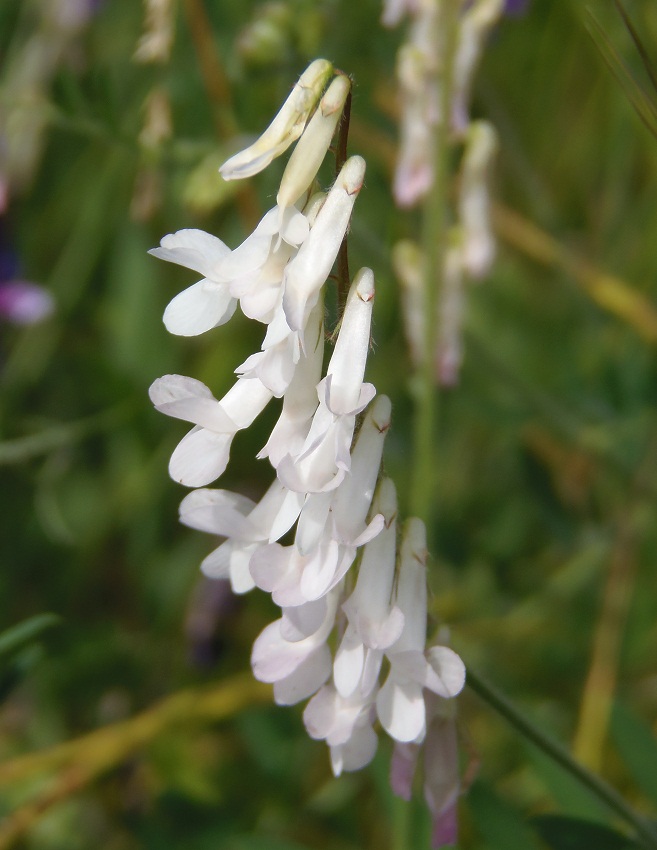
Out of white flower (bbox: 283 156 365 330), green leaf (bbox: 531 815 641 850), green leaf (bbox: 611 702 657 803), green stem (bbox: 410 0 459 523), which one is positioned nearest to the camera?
white flower (bbox: 283 156 365 330)

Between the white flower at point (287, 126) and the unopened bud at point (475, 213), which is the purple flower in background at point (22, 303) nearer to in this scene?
the unopened bud at point (475, 213)

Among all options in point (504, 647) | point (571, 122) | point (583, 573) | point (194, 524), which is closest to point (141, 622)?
point (504, 647)

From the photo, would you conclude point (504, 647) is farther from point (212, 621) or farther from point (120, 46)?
point (120, 46)

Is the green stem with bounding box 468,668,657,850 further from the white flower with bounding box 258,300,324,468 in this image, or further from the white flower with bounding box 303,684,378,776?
the white flower with bounding box 258,300,324,468

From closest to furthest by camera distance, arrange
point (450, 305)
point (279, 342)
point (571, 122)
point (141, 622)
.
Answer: point (279, 342) < point (450, 305) < point (141, 622) < point (571, 122)

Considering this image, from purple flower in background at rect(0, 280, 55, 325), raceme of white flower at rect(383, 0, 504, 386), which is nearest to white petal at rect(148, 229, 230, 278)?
raceme of white flower at rect(383, 0, 504, 386)

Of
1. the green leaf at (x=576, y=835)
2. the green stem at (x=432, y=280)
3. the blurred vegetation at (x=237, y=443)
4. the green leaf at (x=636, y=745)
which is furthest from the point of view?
the blurred vegetation at (x=237, y=443)

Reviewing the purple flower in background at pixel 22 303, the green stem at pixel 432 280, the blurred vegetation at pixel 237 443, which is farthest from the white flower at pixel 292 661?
the purple flower in background at pixel 22 303
